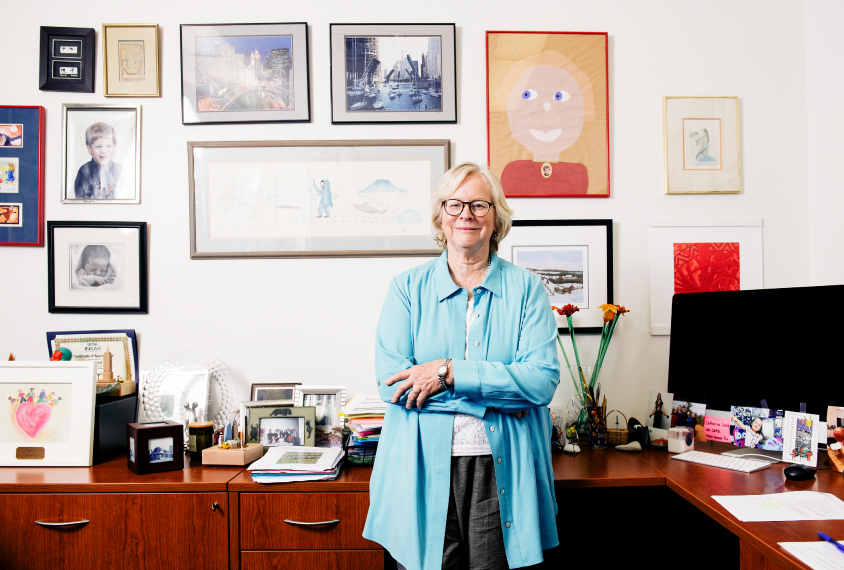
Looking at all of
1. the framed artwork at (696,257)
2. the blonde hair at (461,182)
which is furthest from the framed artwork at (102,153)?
the framed artwork at (696,257)

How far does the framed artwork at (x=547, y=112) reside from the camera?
2.13 m

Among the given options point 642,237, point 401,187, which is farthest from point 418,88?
point 642,237

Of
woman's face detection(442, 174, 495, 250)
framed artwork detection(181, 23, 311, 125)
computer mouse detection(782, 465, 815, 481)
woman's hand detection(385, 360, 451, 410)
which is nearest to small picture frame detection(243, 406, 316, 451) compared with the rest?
woman's hand detection(385, 360, 451, 410)

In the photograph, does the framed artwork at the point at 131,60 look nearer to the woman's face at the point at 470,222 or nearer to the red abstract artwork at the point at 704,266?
the woman's face at the point at 470,222

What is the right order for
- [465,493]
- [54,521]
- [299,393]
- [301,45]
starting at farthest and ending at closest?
[301,45] < [299,393] < [54,521] < [465,493]

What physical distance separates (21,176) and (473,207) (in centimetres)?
194

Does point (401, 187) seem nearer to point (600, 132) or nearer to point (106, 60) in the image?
point (600, 132)

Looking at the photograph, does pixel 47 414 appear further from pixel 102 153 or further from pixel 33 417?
pixel 102 153

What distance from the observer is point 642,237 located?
7.08 ft

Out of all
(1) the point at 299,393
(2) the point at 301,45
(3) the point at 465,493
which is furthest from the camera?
(2) the point at 301,45

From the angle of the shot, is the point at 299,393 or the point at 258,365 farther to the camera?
the point at 258,365

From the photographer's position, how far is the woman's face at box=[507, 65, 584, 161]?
2.13m

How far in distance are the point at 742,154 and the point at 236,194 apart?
215cm

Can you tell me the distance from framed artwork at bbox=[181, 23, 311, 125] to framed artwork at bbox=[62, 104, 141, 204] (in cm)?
25
